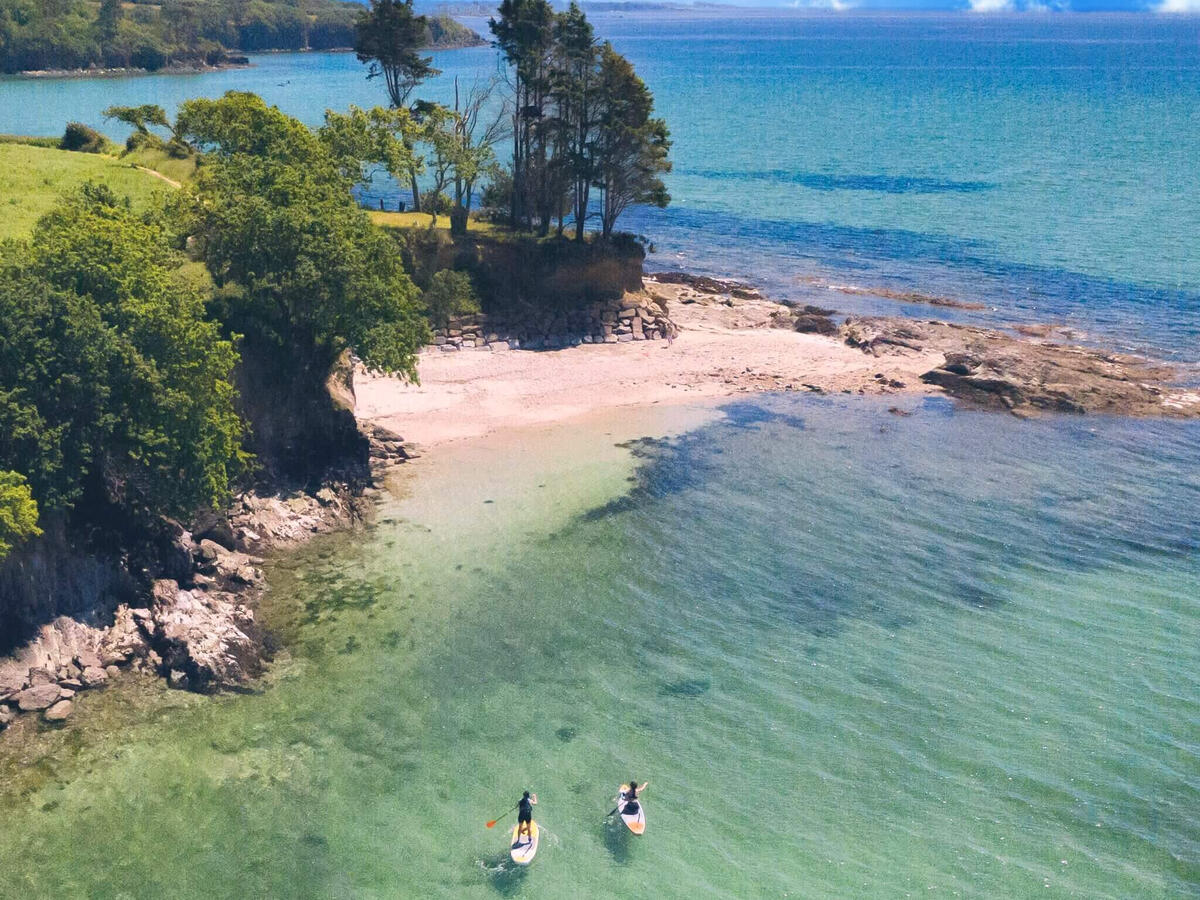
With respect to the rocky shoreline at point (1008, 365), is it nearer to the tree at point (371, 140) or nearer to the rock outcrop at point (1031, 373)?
the rock outcrop at point (1031, 373)

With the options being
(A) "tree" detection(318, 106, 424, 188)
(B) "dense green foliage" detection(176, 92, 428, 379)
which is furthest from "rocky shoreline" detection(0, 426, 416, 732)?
(A) "tree" detection(318, 106, 424, 188)

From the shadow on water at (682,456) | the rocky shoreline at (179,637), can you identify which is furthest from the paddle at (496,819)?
the shadow on water at (682,456)

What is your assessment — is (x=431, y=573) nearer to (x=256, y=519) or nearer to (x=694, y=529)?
(x=256, y=519)

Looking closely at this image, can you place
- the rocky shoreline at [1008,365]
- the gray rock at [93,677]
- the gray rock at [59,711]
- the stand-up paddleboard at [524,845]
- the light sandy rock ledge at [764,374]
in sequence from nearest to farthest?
the stand-up paddleboard at [524,845] → the gray rock at [59,711] → the gray rock at [93,677] → the light sandy rock ledge at [764,374] → the rocky shoreline at [1008,365]

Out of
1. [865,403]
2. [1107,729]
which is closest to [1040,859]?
[1107,729]

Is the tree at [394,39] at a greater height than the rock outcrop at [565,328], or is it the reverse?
the tree at [394,39]

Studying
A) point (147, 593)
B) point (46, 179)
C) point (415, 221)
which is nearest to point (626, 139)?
point (415, 221)

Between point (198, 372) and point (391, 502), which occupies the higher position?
point (198, 372)
